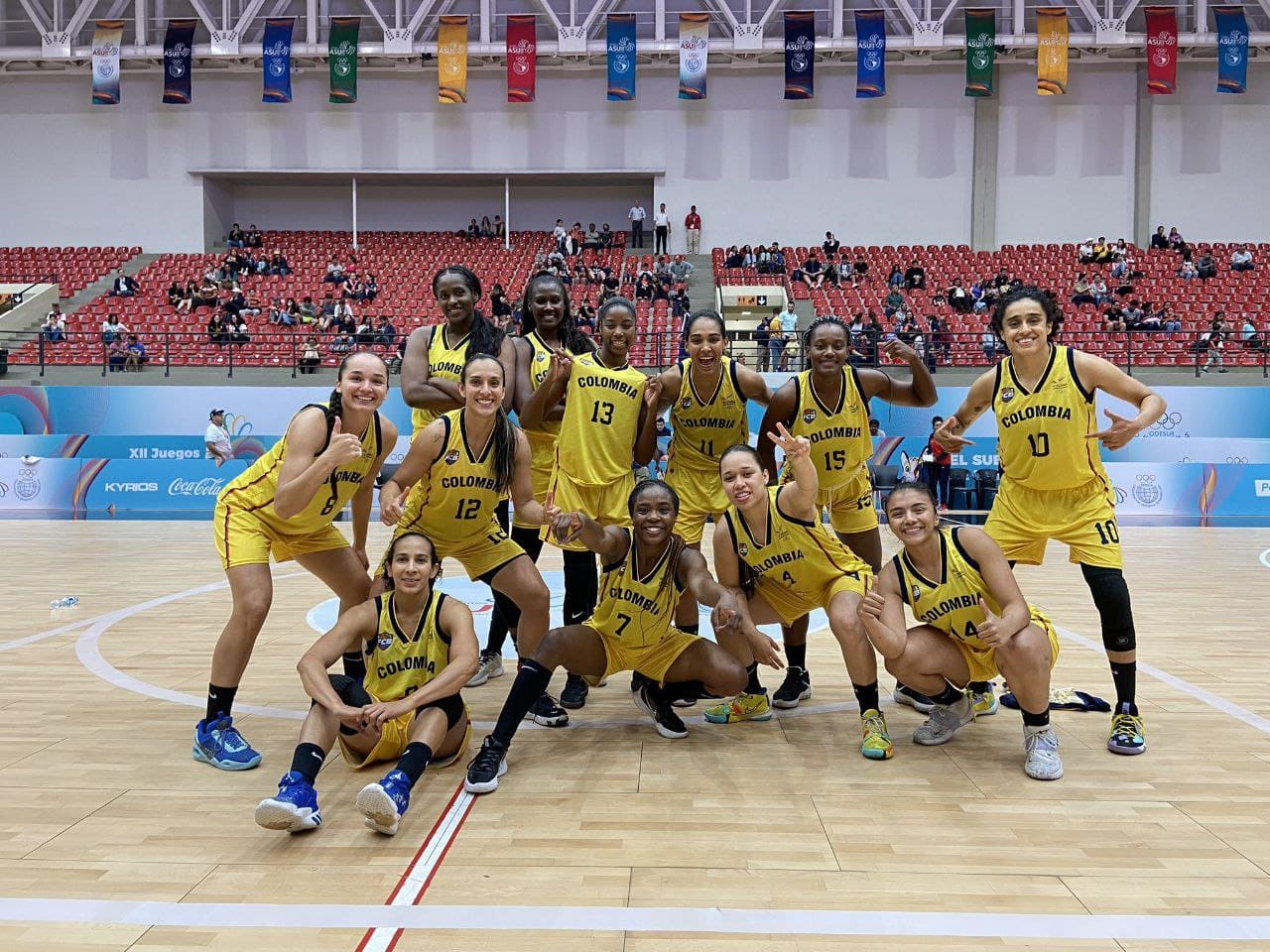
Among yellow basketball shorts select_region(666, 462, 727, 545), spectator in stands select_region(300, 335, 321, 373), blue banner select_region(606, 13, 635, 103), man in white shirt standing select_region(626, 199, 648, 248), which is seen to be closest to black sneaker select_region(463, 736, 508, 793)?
yellow basketball shorts select_region(666, 462, 727, 545)

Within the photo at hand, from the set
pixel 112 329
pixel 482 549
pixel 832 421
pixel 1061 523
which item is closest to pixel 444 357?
pixel 482 549

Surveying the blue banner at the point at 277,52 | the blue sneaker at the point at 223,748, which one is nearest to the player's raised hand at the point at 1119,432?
the blue sneaker at the point at 223,748

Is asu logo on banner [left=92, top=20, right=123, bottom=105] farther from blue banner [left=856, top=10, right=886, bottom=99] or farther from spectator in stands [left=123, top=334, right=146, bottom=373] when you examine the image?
blue banner [left=856, top=10, right=886, bottom=99]

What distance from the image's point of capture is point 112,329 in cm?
1852

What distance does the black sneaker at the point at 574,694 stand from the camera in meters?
4.53

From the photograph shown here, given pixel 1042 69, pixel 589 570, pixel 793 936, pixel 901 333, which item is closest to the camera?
pixel 793 936

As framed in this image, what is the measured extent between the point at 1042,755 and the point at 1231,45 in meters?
24.2

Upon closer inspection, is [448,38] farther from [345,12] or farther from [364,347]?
[364,347]

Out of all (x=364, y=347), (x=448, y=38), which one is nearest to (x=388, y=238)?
(x=448, y=38)

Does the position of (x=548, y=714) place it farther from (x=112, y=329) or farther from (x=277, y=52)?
(x=277, y=52)

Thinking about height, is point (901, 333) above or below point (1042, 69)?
below

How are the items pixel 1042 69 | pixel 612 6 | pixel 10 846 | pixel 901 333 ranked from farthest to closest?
pixel 612 6
pixel 1042 69
pixel 901 333
pixel 10 846

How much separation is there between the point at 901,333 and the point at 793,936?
15.8 metres

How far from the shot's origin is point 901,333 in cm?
1714
